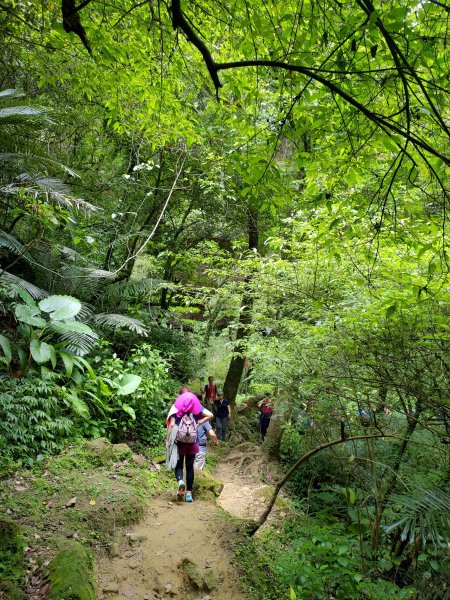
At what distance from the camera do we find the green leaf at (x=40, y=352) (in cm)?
612

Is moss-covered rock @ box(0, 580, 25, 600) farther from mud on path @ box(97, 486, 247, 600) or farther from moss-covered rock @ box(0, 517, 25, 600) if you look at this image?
mud on path @ box(97, 486, 247, 600)

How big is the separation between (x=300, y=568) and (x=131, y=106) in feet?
21.9

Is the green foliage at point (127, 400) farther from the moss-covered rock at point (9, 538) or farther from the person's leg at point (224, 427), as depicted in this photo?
the moss-covered rock at point (9, 538)

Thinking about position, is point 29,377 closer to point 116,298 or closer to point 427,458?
point 116,298

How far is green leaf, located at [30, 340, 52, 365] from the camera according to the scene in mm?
6125

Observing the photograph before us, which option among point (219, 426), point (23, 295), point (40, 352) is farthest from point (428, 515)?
point (219, 426)

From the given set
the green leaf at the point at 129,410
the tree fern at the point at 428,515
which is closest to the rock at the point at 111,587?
the tree fern at the point at 428,515

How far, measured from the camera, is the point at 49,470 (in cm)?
517

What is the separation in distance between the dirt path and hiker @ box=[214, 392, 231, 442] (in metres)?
4.62

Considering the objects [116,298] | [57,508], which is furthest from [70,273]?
[57,508]

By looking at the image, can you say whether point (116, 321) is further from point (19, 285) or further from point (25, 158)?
point (25, 158)

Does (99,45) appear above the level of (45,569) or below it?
above

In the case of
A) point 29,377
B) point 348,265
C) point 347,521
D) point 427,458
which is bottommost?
point 347,521

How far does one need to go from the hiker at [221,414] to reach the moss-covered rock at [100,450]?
178 inches
